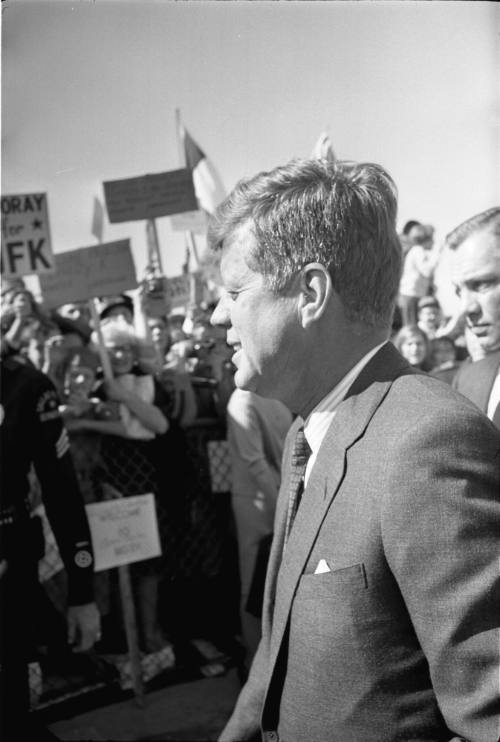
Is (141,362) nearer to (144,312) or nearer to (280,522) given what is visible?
(144,312)

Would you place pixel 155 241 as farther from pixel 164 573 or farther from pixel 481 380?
pixel 481 380

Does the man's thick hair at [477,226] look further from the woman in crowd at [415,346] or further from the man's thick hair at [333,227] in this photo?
the woman in crowd at [415,346]

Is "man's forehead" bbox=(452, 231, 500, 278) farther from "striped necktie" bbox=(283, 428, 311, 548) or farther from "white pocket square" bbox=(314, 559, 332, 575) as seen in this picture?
"white pocket square" bbox=(314, 559, 332, 575)

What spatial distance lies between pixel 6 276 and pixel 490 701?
13.4 ft

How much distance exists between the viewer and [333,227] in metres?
1.55

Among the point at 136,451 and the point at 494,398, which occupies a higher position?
the point at 494,398

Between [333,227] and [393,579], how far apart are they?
2.21 feet

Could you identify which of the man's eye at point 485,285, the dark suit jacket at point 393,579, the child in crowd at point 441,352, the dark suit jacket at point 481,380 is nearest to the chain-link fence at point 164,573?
the child in crowd at point 441,352

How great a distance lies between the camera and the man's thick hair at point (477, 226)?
2205 millimetres

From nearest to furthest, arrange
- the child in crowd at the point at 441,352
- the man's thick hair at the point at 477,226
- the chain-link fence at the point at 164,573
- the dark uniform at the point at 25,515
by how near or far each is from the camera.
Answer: the man's thick hair at the point at 477,226, the dark uniform at the point at 25,515, the chain-link fence at the point at 164,573, the child in crowd at the point at 441,352

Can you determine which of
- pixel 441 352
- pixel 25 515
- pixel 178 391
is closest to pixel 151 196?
pixel 178 391

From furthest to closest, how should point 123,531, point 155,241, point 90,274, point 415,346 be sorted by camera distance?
point 415,346 → point 155,241 → point 90,274 → point 123,531

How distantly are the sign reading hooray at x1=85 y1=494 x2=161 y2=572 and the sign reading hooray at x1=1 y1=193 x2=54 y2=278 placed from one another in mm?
1551

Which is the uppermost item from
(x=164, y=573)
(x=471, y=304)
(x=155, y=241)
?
(x=155, y=241)
